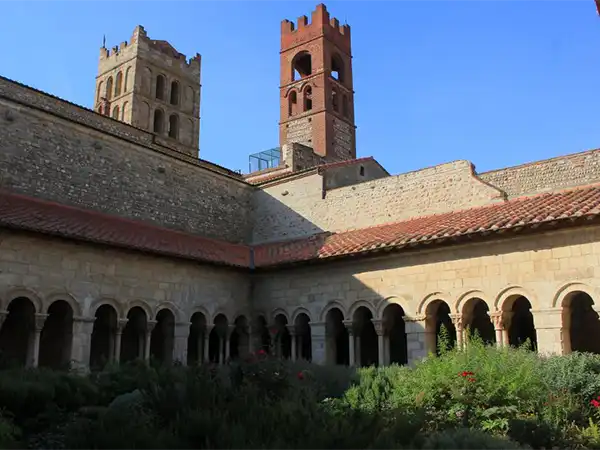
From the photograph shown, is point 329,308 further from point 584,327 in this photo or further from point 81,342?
point 584,327

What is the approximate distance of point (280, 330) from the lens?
50.3 ft

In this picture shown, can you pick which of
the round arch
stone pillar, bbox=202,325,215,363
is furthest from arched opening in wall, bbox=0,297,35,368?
the round arch

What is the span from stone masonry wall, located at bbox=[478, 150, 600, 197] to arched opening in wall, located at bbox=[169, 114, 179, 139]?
23.6 metres

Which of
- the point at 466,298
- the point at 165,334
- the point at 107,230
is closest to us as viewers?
the point at 466,298

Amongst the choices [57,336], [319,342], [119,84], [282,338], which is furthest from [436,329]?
[119,84]

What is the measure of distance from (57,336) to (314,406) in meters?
8.14

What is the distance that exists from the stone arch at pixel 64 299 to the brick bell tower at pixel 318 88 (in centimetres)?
2345

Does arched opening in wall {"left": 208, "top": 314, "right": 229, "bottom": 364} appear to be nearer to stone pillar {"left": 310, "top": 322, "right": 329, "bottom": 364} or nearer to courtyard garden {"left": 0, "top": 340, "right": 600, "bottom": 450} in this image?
stone pillar {"left": 310, "top": 322, "right": 329, "bottom": 364}

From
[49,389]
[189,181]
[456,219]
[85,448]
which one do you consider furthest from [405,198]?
[85,448]

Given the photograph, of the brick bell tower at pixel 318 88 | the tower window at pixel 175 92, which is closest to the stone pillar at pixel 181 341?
the brick bell tower at pixel 318 88

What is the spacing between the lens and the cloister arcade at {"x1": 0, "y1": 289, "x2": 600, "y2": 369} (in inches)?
456

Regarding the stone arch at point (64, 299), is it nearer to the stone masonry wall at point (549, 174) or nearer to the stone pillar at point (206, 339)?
the stone pillar at point (206, 339)

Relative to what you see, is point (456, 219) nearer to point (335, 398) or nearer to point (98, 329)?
point (335, 398)

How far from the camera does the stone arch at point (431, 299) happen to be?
487 inches
